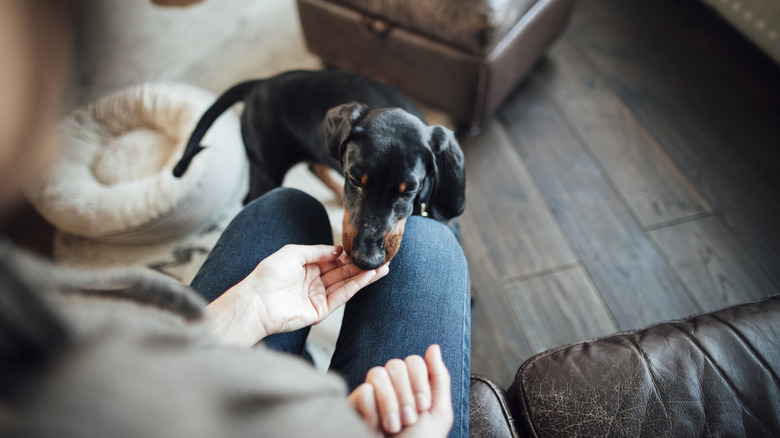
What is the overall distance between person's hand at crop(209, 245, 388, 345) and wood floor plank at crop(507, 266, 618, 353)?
34.8 inches

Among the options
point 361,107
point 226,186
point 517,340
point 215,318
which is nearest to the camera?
point 215,318

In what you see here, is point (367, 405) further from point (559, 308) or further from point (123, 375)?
point (559, 308)

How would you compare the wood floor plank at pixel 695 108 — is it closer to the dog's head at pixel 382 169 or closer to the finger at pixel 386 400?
the dog's head at pixel 382 169

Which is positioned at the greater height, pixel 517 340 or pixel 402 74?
pixel 402 74

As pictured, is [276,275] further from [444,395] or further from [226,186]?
[226,186]

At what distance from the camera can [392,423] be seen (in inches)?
24.3

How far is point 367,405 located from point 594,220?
5.39 feet

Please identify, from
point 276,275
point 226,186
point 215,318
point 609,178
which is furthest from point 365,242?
point 609,178

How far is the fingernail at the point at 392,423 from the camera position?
2.02 ft

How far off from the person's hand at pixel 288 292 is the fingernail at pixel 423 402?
0.40m

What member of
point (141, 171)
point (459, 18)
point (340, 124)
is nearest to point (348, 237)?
point (340, 124)

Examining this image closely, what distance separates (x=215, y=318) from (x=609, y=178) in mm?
1929

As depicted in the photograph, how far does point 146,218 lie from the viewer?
1657 millimetres

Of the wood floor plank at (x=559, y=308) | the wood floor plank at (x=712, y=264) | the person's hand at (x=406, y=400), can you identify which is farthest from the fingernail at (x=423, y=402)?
the wood floor plank at (x=712, y=264)
